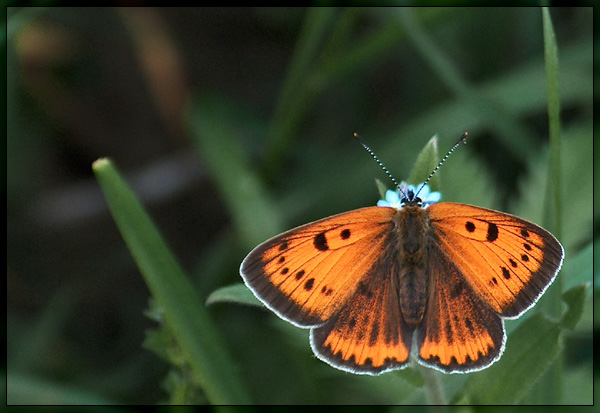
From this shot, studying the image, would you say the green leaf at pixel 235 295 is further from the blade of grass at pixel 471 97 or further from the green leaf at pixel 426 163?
the blade of grass at pixel 471 97

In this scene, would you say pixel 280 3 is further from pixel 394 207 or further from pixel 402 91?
pixel 394 207

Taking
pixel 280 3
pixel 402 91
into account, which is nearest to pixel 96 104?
pixel 280 3

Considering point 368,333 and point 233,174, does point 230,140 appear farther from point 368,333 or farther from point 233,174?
point 368,333

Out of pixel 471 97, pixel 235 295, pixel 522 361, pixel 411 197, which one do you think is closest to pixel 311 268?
pixel 235 295

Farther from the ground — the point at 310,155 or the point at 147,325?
the point at 310,155

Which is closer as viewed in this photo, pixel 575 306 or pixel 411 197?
pixel 575 306

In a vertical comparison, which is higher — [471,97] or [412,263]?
[471,97]

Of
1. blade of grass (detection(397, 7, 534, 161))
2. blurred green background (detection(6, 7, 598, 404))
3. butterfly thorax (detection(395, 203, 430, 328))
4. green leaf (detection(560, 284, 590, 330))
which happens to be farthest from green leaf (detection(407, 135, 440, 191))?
blade of grass (detection(397, 7, 534, 161))
